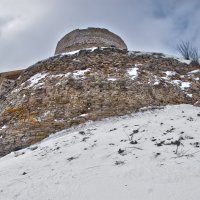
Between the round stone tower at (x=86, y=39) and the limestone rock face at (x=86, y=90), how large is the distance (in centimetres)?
748

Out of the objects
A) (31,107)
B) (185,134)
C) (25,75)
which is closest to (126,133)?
(185,134)

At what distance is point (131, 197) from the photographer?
10.2ft

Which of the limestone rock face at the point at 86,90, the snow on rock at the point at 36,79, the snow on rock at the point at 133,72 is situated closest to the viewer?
the limestone rock face at the point at 86,90

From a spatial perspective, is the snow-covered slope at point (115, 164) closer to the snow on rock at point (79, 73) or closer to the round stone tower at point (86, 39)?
the snow on rock at point (79, 73)

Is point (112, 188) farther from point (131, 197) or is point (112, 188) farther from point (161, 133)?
point (161, 133)

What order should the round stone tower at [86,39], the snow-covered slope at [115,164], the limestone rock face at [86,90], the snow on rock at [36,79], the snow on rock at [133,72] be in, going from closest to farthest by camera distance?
the snow-covered slope at [115,164]
the limestone rock face at [86,90]
the snow on rock at [133,72]
the snow on rock at [36,79]
the round stone tower at [86,39]

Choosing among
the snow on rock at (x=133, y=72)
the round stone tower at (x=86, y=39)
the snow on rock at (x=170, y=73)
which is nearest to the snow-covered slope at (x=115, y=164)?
the snow on rock at (x=133, y=72)

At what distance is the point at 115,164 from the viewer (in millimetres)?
3918

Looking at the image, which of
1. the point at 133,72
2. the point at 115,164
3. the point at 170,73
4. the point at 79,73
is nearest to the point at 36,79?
the point at 79,73

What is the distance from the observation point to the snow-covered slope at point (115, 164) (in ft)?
10.8

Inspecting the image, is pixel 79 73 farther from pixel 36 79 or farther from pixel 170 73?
pixel 170 73

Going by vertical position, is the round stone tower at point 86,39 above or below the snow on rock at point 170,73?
above

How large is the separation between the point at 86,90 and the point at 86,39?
9016 mm

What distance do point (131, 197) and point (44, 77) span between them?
465 cm
